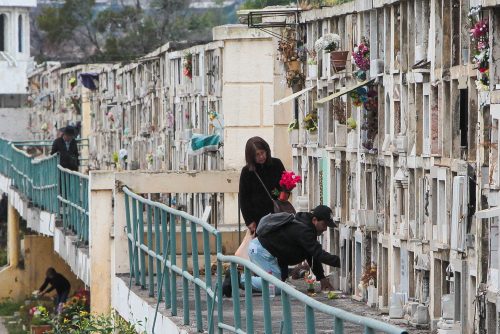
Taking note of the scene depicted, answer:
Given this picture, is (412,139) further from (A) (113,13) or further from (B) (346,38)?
(A) (113,13)

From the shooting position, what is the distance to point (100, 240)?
832 inches

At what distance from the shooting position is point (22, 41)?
7981 centimetres

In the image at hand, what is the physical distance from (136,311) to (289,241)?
109 inches

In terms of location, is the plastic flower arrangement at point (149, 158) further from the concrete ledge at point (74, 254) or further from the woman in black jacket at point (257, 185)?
the woman in black jacket at point (257, 185)

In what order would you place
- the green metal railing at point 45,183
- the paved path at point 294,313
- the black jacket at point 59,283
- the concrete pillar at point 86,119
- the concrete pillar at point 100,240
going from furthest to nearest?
the concrete pillar at point 86,119
the black jacket at point 59,283
the green metal railing at point 45,183
the concrete pillar at point 100,240
the paved path at point 294,313

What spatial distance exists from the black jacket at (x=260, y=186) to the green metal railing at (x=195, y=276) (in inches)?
31.0

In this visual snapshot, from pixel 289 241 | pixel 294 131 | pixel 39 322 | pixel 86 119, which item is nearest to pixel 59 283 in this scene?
pixel 39 322

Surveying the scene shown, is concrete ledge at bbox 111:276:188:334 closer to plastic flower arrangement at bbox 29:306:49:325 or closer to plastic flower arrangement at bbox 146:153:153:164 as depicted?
plastic flower arrangement at bbox 29:306:49:325

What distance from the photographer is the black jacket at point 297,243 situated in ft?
51.3

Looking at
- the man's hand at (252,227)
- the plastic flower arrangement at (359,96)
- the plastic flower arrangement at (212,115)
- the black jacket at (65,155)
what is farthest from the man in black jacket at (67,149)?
the plastic flower arrangement at (359,96)

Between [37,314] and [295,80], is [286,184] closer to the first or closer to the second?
[295,80]

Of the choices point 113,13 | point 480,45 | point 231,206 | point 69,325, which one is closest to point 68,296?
point 231,206

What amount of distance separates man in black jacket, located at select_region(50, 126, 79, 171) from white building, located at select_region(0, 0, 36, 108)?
48567 millimetres

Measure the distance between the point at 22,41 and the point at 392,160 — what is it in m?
64.6
